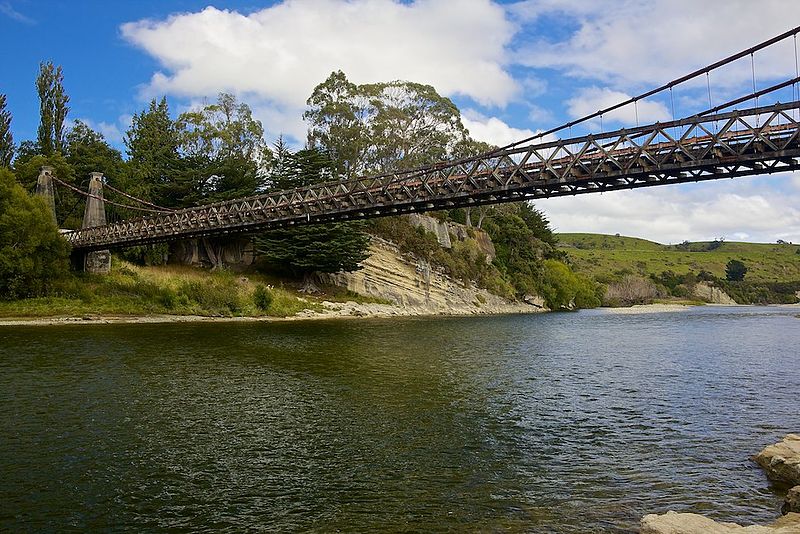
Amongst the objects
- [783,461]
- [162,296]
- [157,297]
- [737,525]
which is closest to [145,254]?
[157,297]

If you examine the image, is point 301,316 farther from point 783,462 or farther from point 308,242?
point 783,462

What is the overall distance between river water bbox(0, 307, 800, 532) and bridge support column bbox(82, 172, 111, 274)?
23.3 meters

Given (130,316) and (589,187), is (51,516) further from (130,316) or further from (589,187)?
(130,316)

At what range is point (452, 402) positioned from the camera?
18094 mm

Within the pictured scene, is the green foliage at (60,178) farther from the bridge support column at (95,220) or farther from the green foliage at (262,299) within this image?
the green foliage at (262,299)

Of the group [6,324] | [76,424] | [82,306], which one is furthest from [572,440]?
[82,306]

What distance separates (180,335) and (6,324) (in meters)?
13.0

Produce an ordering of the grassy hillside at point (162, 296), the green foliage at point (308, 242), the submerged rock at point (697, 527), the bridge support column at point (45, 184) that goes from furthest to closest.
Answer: the green foliage at point (308, 242)
the bridge support column at point (45, 184)
the grassy hillside at point (162, 296)
the submerged rock at point (697, 527)

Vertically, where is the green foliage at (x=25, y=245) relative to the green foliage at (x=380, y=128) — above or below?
below

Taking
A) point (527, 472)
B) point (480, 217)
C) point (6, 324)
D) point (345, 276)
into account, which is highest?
point (480, 217)

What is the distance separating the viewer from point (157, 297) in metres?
47.2

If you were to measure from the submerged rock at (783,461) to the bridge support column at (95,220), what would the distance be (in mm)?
52516

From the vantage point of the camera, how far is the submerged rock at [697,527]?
7.40 meters

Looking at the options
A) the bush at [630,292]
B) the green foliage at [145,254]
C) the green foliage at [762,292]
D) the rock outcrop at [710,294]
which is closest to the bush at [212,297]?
the green foliage at [145,254]
